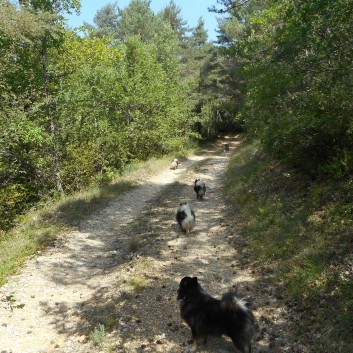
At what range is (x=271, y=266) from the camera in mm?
8328

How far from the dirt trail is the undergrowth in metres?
0.49

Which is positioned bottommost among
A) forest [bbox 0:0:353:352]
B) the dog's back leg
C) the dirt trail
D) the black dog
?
the dirt trail

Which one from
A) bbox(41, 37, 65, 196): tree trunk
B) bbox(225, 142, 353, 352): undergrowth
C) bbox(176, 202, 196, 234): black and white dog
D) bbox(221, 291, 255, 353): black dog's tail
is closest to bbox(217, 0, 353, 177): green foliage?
bbox(225, 142, 353, 352): undergrowth

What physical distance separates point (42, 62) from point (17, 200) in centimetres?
713

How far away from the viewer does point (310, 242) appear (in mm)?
8086

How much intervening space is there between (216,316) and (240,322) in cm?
45

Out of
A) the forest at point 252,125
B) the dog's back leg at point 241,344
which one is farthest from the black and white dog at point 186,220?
the dog's back leg at point 241,344

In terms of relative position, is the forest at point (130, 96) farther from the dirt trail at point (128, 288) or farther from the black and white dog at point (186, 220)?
the dirt trail at point (128, 288)

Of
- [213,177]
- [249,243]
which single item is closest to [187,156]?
[213,177]

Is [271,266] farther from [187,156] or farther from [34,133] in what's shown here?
[187,156]

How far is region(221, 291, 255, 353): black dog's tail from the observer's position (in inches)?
207

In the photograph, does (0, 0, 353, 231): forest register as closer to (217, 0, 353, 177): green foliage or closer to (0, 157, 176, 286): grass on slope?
(217, 0, 353, 177): green foliage

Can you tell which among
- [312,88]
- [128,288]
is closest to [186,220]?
[128,288]

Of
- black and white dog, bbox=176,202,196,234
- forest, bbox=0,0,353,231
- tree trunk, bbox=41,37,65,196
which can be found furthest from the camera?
tree trunk, bbox=41,37,65,196
